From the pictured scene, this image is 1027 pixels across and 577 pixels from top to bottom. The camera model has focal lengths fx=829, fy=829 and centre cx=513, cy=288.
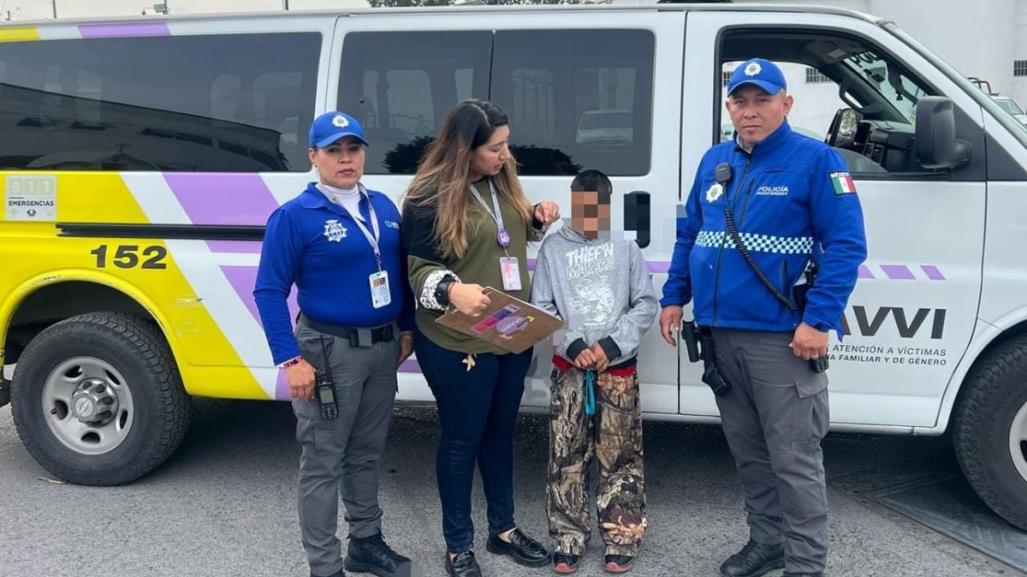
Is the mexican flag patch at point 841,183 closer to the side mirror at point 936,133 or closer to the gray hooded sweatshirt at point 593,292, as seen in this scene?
the side mirror at point 936,133

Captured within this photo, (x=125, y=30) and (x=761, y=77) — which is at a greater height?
(x=125, y=30)

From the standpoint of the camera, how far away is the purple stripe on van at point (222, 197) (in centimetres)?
362

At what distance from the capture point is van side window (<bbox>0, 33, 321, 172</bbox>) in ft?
12.0

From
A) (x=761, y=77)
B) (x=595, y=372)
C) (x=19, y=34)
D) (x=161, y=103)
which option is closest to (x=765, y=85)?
(x=761, y=77)

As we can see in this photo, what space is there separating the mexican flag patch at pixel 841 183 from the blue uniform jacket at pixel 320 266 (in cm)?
143

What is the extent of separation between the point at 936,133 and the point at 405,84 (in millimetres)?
2085

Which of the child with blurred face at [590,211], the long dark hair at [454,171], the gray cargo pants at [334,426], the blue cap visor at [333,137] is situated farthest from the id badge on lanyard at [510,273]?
the blue cap visor at [333,137]

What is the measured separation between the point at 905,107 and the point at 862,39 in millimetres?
358

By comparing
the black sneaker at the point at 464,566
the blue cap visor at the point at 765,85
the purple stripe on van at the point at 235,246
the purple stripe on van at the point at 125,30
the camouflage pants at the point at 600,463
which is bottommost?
the black sneaker at the point at 464,566

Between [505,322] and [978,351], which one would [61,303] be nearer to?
[505,322]

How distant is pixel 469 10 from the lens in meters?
3.50

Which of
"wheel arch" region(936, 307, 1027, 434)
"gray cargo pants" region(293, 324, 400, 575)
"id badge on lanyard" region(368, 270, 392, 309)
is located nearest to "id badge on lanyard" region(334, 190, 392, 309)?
"id badge on lanyard" region(368, 270, 392, 309)

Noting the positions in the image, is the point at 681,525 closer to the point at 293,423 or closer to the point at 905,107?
the point at 905,107

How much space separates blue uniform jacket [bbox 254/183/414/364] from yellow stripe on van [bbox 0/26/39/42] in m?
2.04
